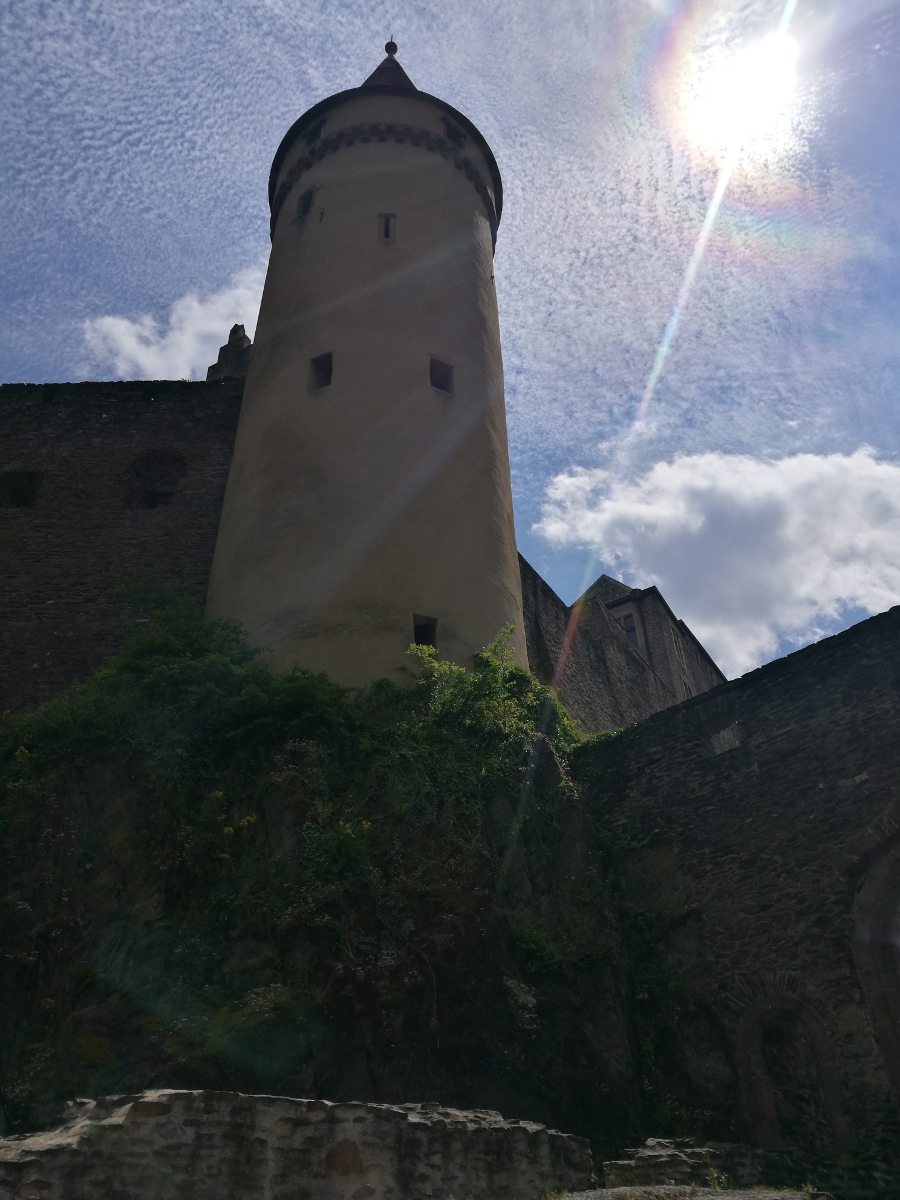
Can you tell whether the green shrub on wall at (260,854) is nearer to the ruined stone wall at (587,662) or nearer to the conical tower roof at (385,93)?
the ruined stone wall at (587,662)

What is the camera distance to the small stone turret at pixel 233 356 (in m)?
18.1

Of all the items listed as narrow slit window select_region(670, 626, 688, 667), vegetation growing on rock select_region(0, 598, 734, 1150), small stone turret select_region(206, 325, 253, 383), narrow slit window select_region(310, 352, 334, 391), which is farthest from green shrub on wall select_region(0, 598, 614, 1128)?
narrow slit window select_region(670, 626, 688, 667)

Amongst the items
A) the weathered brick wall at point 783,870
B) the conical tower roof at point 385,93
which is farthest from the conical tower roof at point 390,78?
the weathered brick wall at point 783,870

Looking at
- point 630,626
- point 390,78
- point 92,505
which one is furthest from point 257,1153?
point 630,626

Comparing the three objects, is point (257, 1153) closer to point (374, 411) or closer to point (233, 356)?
point (374, 411)

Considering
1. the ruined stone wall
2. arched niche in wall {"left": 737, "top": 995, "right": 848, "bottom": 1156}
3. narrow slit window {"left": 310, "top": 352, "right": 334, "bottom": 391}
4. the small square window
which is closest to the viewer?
arched niche in wall {"left": 737, "top": 995, "right": 848, "bottom": 1156}

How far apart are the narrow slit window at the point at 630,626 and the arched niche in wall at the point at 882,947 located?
→ 16.0 m

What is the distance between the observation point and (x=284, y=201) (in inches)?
676

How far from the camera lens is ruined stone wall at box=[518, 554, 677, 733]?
1702cm

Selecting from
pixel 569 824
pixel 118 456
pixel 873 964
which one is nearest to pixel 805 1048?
pixel 873 964

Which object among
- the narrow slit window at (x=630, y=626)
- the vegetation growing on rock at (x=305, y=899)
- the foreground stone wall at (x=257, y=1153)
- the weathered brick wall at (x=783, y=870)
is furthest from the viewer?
the narrow slit window at (x=630, y=626)

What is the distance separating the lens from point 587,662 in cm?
1903

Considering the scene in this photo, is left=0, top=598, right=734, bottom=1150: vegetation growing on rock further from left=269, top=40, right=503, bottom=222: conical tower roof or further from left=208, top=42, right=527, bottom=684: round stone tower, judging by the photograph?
left=269, top=40, right=503, bottom=222: conical tower roof

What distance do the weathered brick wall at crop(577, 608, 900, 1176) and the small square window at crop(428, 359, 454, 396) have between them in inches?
218
